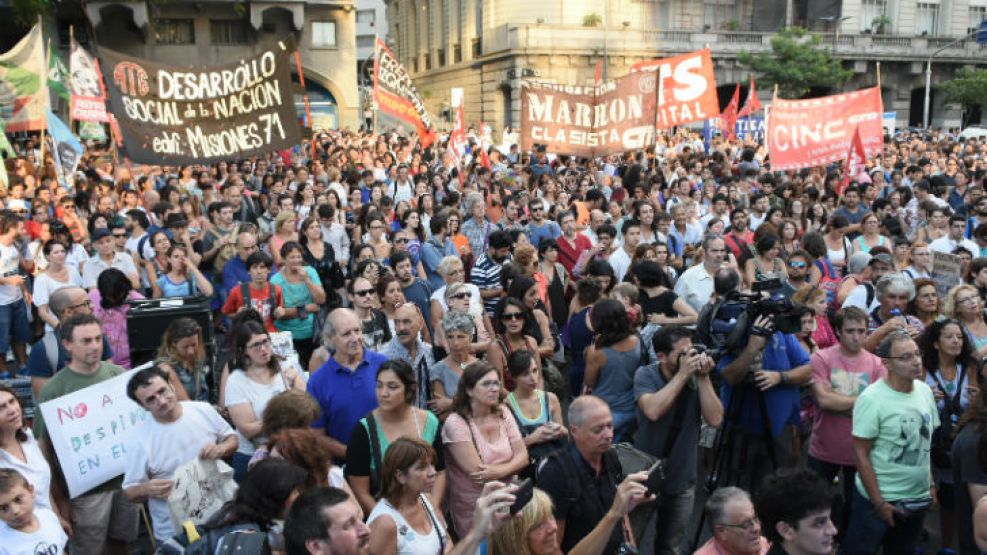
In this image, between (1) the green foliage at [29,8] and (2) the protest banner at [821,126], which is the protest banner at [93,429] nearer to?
(2) the protest banner at [821,126]

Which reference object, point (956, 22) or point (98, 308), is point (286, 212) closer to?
point (98, 308)

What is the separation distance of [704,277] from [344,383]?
365 cm

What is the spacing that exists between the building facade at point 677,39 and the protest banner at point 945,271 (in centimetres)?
3247

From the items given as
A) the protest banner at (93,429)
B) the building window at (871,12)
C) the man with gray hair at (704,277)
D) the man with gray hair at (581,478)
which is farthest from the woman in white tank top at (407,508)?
the building window at (871,12)

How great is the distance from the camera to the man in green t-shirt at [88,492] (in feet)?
14.9

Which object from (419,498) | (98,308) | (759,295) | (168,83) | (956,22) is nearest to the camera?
(419,498)

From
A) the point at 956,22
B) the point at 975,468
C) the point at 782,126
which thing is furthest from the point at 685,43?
the point at 975,468

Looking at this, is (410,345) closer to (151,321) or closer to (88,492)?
(151,321)

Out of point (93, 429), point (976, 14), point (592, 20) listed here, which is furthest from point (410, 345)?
point (976, 14)

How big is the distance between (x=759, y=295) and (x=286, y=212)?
5161mm

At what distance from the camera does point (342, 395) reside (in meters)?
4.84

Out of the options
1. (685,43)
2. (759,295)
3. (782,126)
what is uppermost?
(685,43)

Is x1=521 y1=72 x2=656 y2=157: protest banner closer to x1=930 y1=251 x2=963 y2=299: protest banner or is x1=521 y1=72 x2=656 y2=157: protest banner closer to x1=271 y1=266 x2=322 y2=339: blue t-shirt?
x1=930 y1=251 x2=963 y2=299: protest banner

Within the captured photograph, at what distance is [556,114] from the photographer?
44.4 feet
